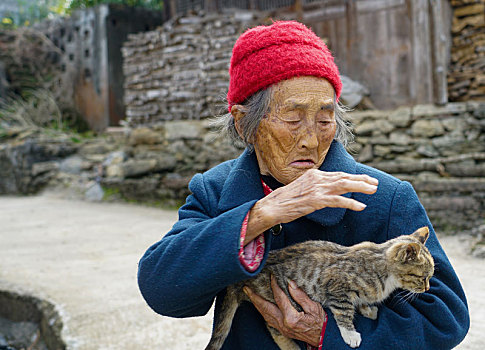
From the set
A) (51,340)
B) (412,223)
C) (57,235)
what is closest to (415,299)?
(412,223)

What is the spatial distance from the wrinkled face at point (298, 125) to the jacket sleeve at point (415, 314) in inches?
13.3

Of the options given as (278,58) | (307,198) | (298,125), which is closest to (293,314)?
(307,198)

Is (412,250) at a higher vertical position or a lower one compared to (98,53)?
lower

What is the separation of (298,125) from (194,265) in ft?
1.99

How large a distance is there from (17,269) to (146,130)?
520 centimetres

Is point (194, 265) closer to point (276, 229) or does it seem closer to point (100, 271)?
point (276, 229)

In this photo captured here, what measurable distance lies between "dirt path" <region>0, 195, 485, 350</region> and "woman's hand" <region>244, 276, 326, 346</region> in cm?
200

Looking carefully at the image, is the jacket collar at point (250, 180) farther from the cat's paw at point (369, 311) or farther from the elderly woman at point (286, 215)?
the cat's paw at point (369, 311)

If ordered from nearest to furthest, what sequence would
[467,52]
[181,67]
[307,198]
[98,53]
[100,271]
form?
[307,198] → [100,271] → [467,52] → [181,67] → [98,53]

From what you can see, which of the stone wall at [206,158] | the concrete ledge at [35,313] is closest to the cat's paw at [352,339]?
the stone wall at [206,158]

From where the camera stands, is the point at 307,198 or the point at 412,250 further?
the point at 412,250

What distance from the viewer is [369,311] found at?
1.58m

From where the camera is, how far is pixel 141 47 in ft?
33.4

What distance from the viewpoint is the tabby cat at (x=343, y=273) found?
1568 millimetres
